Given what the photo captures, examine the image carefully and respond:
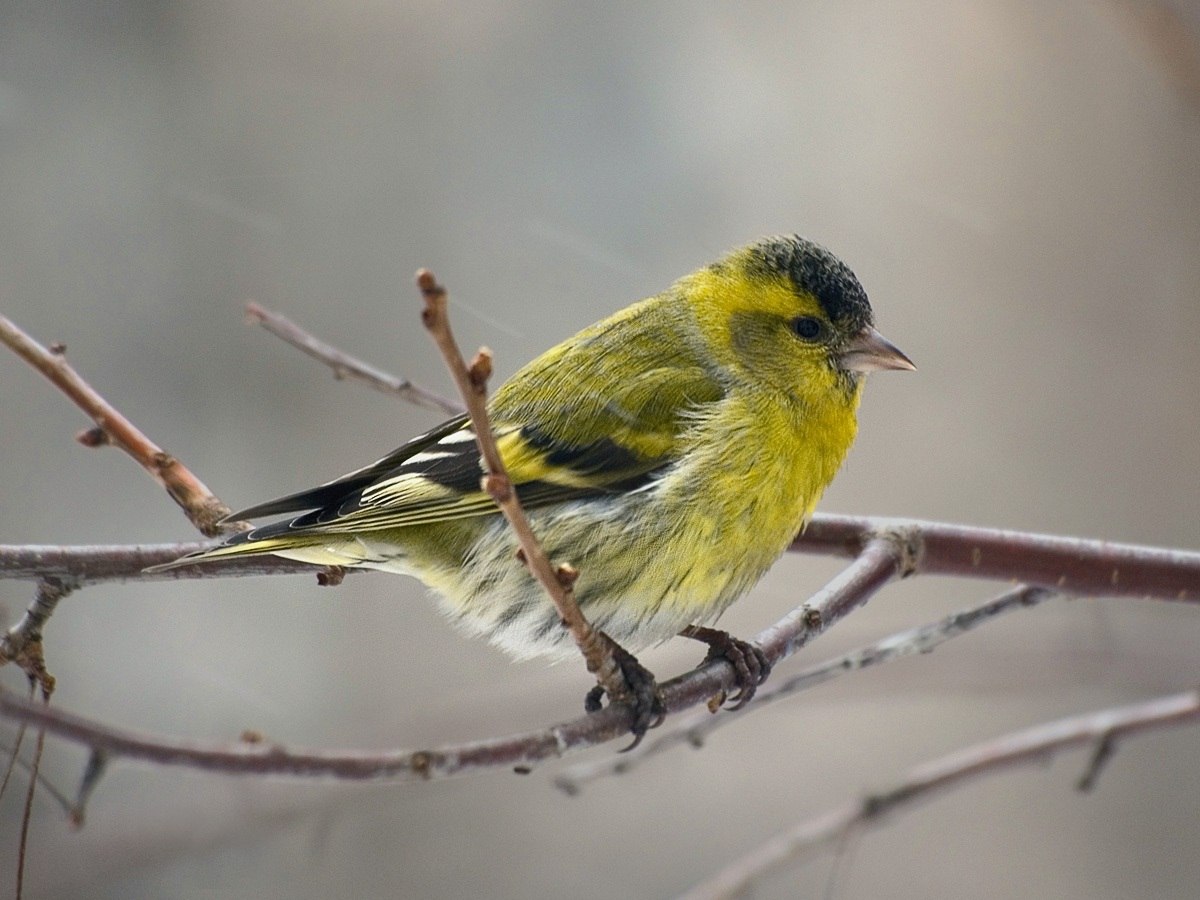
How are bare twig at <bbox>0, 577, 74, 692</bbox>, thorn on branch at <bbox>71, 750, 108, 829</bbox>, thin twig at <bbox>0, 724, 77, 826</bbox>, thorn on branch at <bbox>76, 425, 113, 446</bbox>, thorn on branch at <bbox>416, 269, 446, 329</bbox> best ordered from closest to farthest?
thorn on branch at <bbox>416, 269, 446, 329</bbox>
thorn on branch at <bbox>71, 750, 108, 829</bbox>
thin twig at <bbox>0, 724, 77, 826</bbox>
bare twig at <bbox>0, 577, 74, 692</bbox>
thorn on branch at <bbox>76, 425, 113, 446</bbox>

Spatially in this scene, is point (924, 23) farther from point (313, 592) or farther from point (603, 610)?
point (603, 610)

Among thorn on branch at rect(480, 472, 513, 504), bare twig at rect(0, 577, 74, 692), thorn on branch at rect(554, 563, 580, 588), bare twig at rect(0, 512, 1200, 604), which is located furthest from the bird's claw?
bare twig at rect(0, 577, 74, 692)

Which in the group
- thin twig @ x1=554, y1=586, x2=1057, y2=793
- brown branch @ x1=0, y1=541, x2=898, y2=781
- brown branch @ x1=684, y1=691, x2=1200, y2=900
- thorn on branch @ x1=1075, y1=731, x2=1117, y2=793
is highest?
brown branch @ x1=0, y1=541, x2=898, y2=781

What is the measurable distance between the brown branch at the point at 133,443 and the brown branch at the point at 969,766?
1.31 metres

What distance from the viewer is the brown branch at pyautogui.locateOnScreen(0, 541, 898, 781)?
1.41 metres

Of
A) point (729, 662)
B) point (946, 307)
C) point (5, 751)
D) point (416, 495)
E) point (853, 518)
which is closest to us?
point (5, 751)

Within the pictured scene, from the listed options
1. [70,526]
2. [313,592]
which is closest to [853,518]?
[313,592]

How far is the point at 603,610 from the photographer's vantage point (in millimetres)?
2674

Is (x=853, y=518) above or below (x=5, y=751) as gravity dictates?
below

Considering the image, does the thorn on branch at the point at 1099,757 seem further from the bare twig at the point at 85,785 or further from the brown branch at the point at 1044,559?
the bare twig at the point at 85,785

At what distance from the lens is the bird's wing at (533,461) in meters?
2.70

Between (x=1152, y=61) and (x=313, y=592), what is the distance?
177 inches

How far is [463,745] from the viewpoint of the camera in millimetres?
1893

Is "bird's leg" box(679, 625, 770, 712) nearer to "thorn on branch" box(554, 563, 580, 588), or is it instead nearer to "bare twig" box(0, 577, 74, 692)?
"thorn on branch" box(554, 563, 580, 588)
